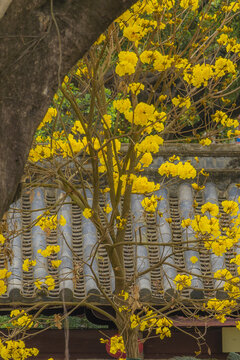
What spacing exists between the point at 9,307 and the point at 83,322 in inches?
320

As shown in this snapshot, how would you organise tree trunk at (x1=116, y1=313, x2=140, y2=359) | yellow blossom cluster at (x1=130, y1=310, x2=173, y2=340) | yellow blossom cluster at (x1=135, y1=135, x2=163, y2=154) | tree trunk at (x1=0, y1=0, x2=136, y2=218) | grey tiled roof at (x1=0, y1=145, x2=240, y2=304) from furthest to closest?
grey tiled roof at (x1=0, y1=145, x2=240, y2=304) < tree trunk at (x1=116, y1=313, x2=140, y2=359) < yellow blossom cluster at (x1=130, y1=310, x2=173, y2=340) < yellow blossom cluster at (x1=135, y1=135, x2=163, y2=154) < tree trunk at (x1=0, y1=0, x2=136, y2=218)

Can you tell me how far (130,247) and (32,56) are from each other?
4.88 meters

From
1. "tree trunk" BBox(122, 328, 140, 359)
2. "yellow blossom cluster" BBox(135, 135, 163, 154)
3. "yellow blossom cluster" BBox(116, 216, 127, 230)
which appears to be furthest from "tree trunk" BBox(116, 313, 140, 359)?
"yellow blossom cluster" BBox(135, 135, 163, 154)

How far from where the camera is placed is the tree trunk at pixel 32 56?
2.71m

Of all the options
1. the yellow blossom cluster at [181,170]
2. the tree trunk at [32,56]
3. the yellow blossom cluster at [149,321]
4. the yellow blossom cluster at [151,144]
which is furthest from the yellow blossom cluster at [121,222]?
the tree trunk at [32,56]

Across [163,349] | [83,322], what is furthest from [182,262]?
[83,322]

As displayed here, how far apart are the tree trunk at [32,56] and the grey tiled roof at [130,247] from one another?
146 inches

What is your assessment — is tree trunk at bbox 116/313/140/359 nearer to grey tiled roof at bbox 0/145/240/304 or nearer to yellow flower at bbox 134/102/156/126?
grey tiled roof at bbox 0/145/240/304

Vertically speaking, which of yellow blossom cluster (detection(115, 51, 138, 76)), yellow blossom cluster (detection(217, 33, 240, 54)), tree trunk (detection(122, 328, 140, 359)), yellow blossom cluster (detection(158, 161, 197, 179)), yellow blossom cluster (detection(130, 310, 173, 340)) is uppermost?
yellow blossom cluster (detection(217, 33, 240, 54))

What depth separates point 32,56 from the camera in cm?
277

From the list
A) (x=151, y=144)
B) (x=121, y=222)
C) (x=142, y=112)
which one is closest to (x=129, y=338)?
(x=121, y=222)

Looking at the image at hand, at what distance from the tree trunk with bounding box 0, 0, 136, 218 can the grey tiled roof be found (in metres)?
3.70

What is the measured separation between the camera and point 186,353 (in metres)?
7.32

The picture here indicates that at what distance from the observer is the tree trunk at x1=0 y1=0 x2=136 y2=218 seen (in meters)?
2.71
